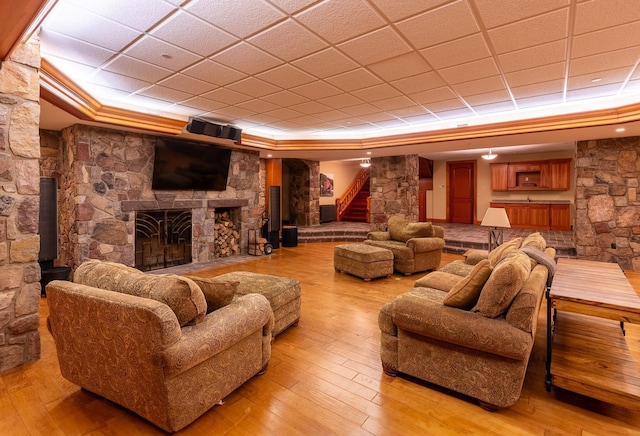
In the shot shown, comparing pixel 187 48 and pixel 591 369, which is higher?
pixel 187 48

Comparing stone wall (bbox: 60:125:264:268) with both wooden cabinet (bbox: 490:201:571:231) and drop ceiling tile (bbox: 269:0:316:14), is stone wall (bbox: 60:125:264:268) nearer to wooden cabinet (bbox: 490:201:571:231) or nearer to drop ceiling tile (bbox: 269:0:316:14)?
drop ceiling tile (bbox: 269:0:316:14)

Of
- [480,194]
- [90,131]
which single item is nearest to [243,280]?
[90,131]

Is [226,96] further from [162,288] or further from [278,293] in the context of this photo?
[162,288]

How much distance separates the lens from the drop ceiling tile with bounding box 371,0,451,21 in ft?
6.93

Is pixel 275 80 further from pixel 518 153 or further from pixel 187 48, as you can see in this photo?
pixel 518 153

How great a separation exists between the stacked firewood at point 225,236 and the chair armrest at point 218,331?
4.59 m

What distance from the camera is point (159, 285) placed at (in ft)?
5.80

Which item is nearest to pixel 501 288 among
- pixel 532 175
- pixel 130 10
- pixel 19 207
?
pixel 130 10

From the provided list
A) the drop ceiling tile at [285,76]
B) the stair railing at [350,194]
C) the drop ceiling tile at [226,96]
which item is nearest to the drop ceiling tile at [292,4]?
the drop ceiling tile at [285,76]

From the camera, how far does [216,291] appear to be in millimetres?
2037

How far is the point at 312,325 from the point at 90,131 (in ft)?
13.4

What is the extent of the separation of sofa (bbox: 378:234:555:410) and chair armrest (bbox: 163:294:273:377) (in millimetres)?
895

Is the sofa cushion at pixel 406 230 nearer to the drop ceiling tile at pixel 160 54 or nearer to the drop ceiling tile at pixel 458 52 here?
the drop ceiling tile at pixel 458 52

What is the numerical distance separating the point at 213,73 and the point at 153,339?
2691 millimetres
